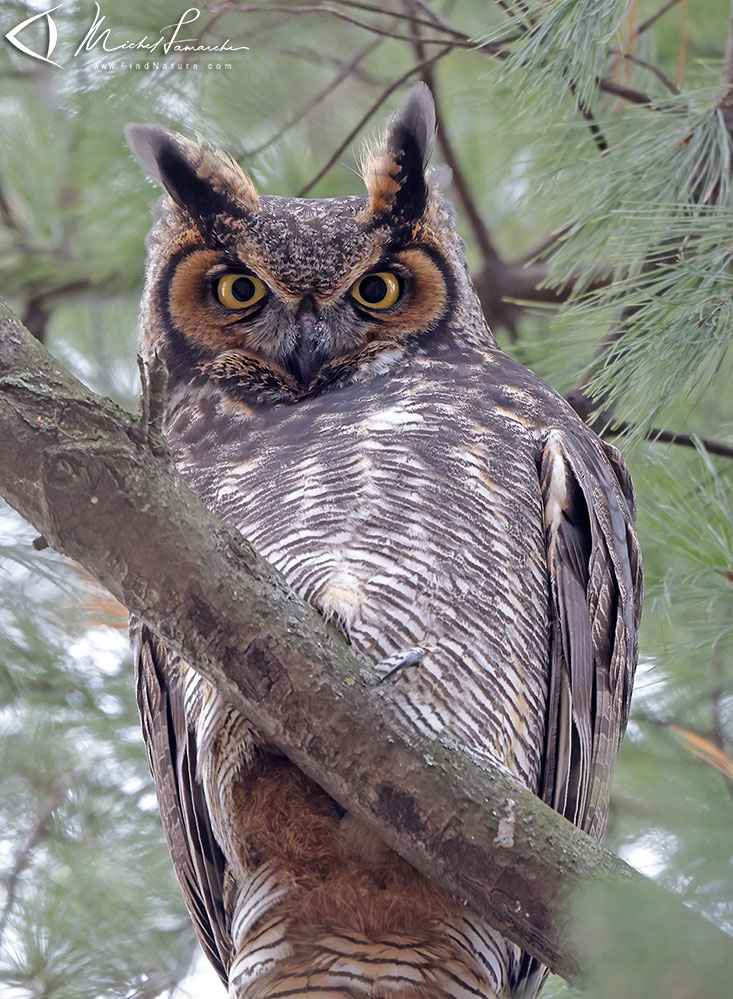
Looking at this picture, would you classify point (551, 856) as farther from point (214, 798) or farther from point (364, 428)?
point (364, 428)

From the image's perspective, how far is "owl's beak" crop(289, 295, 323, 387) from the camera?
7.76 feet

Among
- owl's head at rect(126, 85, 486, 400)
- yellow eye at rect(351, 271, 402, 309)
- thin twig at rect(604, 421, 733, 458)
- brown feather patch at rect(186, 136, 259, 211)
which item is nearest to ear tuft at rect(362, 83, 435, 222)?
owl's head at rect(126, 85, 486, 400)

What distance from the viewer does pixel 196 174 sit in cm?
252

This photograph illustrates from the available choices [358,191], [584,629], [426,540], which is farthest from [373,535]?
[358,191]

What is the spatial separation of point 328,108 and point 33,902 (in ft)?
8.60

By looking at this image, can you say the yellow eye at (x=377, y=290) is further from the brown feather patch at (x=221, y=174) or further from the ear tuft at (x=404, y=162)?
the brown feather patch at (x=221, y=174)

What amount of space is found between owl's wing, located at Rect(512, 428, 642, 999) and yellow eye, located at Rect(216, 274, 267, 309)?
71cm

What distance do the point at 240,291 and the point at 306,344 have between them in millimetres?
220

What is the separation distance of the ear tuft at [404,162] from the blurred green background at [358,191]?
15 cm

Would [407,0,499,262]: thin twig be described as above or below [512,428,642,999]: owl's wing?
above

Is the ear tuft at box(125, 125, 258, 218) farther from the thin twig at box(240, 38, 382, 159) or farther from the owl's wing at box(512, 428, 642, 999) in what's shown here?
the owl's wing at box(512, 428, 642, 999)

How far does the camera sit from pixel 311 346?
237cm

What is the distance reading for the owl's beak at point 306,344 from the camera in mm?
2365

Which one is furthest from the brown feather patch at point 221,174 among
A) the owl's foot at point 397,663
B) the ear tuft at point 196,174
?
the owl's foot at point 397,663
